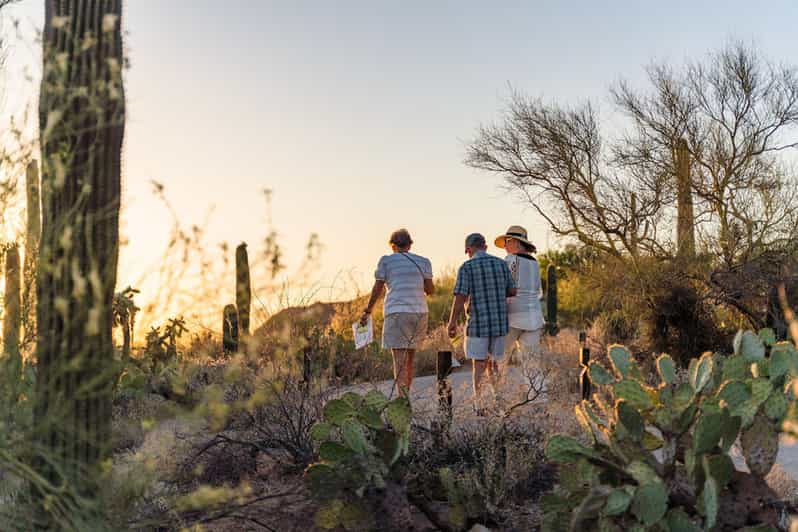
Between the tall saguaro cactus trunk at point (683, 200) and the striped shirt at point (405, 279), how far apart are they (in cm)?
932

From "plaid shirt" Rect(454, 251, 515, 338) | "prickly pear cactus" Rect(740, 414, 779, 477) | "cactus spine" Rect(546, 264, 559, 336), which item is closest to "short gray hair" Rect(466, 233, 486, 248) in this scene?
"plaid shirt" Rect(454, 251, 515, 338)

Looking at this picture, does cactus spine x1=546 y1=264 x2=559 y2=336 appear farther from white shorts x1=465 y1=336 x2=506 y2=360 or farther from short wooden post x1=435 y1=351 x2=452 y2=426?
short wooden post x1=435 y1=351 x2=452 y2=426

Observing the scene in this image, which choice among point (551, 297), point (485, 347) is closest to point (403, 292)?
point (485, 347)

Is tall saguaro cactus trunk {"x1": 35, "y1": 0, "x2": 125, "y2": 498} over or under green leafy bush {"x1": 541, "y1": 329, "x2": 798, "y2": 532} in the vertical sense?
over

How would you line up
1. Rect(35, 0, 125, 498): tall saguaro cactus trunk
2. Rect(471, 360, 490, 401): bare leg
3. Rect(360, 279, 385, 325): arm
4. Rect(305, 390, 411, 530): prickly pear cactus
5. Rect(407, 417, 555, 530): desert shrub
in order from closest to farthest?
1. Rect(35, 0, 125, 498): tall saguaro cactus trunk
2. Rect(305, 390, 411, 530): prickly pear cactus
3. Rect(407, 417, 555, 530): desert shrub
4. Rect(471, 360, 490, 401): bare leg
5. Rect(360, 279, 385, 325): arm

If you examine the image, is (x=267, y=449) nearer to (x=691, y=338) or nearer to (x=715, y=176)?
(x=691, y=338)

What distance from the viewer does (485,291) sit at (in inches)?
344

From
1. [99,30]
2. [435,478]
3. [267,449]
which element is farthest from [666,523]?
[99,30]

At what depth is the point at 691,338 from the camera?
13.8 metres

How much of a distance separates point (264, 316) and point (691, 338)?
369 inches

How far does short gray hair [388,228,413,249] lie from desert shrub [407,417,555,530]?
272 centimetres

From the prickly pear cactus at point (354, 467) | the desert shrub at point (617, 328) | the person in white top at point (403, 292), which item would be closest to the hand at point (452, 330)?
the person in white top at point (403, 292)

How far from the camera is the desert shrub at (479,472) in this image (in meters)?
5.23

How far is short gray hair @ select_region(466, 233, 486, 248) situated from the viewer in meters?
8.88
